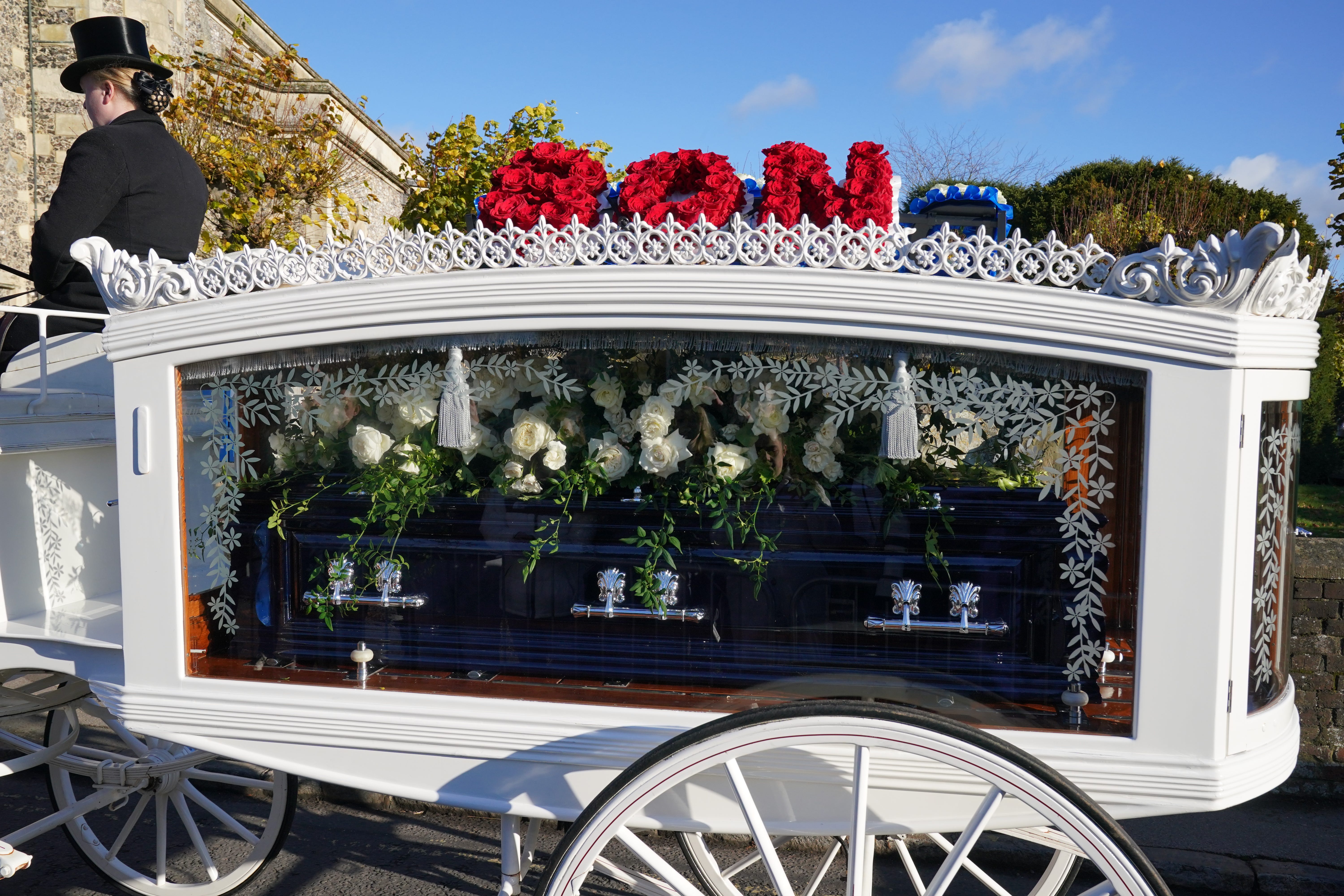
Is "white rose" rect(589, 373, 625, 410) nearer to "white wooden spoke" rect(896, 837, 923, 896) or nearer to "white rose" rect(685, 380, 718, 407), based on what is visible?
"white rose" rect(685, 380, 718, 407)

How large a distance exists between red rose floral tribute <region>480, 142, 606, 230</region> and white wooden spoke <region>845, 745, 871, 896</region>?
3.71 ft

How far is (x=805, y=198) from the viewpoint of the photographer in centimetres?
177

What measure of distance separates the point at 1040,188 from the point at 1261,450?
10611 mm

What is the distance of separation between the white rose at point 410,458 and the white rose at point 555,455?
26cm

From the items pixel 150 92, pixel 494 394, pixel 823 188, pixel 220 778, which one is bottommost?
pixel 220 778

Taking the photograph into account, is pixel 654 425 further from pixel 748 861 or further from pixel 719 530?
pixel 748 861

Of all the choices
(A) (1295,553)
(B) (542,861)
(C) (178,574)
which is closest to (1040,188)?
(A) (1295,553)

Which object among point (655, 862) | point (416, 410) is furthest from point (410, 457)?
point (655, 862)

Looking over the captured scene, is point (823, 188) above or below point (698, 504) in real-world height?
above

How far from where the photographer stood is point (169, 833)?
3.19 m

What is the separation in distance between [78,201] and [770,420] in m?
2.00

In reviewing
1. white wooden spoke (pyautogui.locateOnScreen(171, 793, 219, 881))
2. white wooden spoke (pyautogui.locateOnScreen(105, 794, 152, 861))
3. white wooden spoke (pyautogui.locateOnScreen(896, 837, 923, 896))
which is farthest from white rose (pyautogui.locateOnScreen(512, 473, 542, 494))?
white wooden spoke (pyautogui.locateOnScreen(105, 794, 152, 861))

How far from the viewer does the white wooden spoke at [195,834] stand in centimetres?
251

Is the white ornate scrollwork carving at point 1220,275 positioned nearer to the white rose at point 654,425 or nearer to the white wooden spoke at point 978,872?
the white rose at point 654,425
